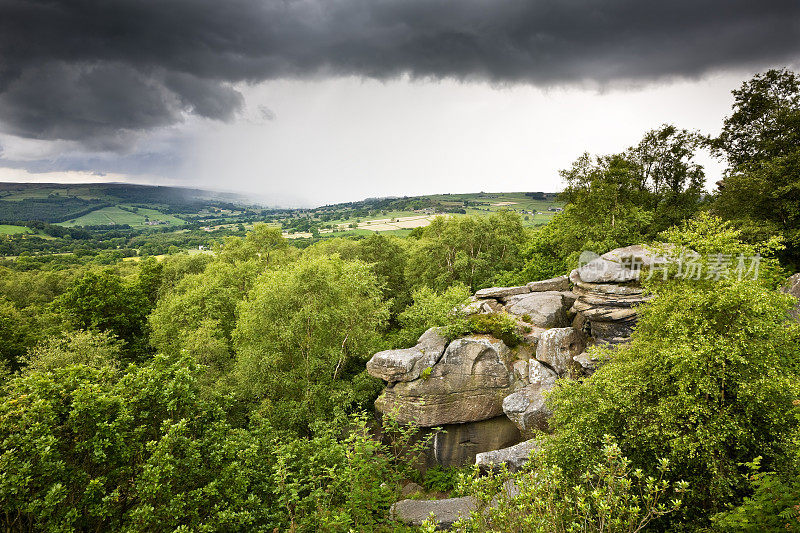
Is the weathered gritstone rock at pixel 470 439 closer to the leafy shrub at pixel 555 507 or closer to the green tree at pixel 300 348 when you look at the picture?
the green tree at pixel 300 348

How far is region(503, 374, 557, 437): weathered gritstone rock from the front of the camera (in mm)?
18984

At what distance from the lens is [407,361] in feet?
74.6

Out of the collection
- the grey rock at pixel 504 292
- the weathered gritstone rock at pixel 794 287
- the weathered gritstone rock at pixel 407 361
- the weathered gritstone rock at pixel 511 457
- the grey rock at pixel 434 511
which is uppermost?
the weathered gritstone rock at pixel 794 287

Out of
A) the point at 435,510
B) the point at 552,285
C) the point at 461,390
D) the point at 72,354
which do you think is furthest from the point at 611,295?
the point at 72,354

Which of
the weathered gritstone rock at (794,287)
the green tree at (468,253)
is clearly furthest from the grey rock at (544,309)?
the green tree at (468,253)

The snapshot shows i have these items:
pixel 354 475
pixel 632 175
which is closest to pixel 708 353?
pixel 354 475

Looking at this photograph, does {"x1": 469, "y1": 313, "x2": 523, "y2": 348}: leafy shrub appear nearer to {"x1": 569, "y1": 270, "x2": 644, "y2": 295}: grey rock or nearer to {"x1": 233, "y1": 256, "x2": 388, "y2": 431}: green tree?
{"x1": 569, "y1": 270, "x2": 644, "y2": 295}: grey rock

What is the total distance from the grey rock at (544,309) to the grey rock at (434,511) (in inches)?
559

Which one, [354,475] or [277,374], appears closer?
[354,475]

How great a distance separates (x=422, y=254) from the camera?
4838 centimetres

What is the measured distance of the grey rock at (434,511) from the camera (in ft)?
47.5

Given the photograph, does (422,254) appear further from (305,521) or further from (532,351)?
(305,521)

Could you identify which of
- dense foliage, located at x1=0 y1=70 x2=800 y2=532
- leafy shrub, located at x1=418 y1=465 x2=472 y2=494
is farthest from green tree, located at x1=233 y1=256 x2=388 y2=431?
leafy shrub, located at x1=418 y1=465 x2=472 y2=494

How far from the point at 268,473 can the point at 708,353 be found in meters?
15.7
